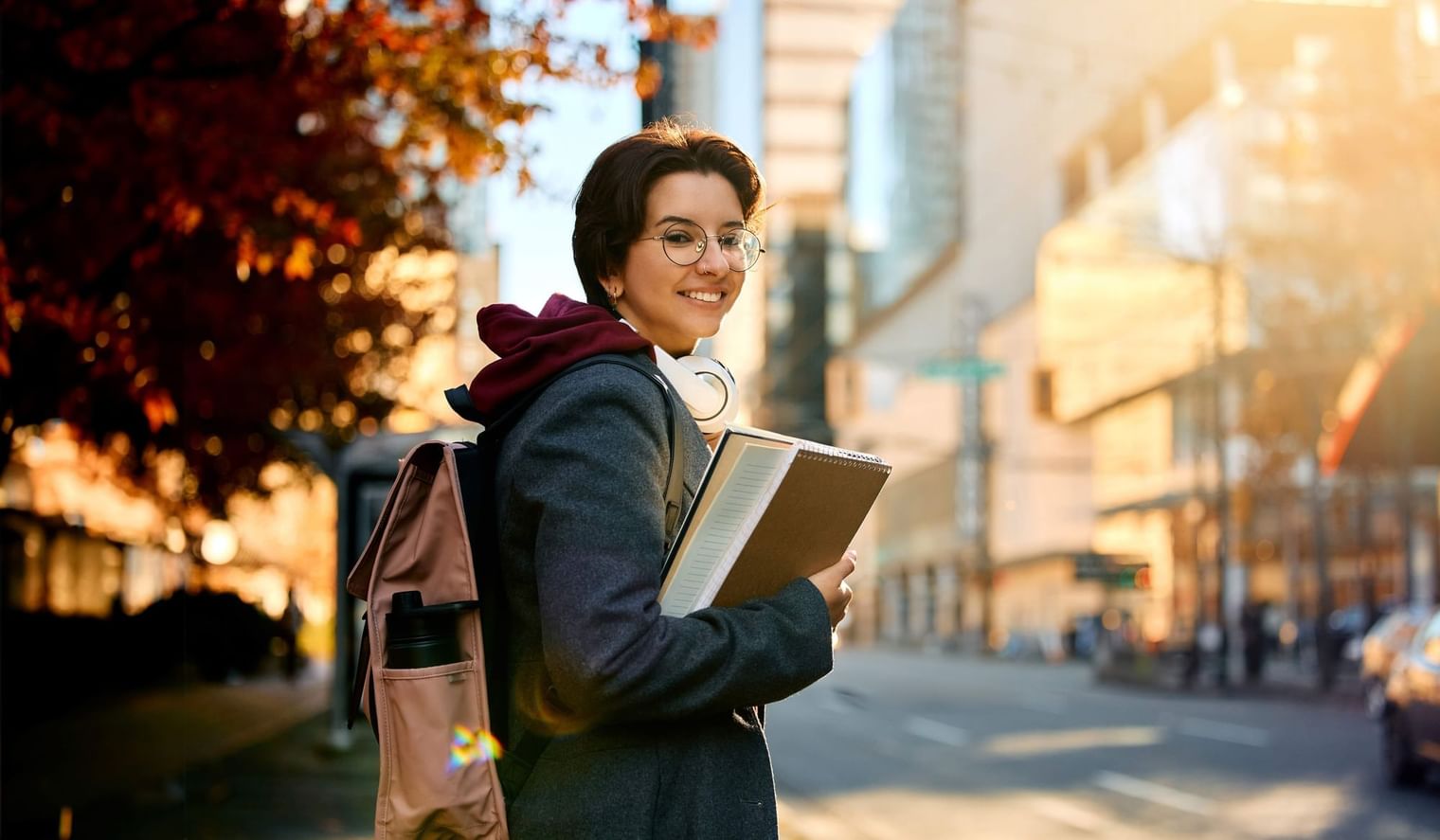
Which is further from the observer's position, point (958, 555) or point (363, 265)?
point (958, 555)

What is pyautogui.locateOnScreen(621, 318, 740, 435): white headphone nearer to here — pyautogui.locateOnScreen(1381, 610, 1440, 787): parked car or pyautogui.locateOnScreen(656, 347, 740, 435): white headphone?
pyautogui.locateOnScreen(656, 347, 740, 435): white headphone

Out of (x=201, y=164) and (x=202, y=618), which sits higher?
(x=201, y=164)

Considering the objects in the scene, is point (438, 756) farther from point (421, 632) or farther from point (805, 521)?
point (805, 521)

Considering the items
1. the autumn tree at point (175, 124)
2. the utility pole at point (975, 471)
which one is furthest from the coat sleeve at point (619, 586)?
the utility pole at point (975, 471)

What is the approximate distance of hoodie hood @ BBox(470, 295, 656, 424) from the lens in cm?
216

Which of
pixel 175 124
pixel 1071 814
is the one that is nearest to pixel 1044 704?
pixel 1071 814

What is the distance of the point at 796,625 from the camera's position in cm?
217

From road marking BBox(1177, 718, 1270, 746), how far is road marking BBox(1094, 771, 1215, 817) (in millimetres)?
4000

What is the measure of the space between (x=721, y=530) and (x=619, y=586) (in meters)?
0.18

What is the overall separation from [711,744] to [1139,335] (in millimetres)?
54982

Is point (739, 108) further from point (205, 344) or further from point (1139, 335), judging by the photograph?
point (205, 344)

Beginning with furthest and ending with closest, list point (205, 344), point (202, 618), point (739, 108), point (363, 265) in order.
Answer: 1. point (739, 108)
2. point (202, 618)
3. point (363, 265)
4. point (205, 344)

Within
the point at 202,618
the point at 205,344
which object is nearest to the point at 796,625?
the point at 205,344

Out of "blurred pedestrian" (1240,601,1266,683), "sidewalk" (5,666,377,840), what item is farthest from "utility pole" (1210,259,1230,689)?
"sidewalk" (5,666,377,840)
